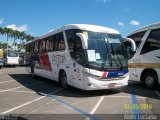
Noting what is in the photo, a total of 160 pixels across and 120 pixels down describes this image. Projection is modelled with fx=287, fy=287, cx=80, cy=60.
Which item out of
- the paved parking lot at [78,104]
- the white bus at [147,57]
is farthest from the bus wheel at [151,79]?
the paved parking lot at [78,104]

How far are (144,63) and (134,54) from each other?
33.2 inches

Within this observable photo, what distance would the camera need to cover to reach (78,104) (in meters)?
10.5

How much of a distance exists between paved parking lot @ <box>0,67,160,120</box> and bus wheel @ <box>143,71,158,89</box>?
0.47m

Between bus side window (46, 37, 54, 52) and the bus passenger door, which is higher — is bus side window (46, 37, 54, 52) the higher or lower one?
the higher one

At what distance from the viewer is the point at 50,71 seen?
1650 centimetres

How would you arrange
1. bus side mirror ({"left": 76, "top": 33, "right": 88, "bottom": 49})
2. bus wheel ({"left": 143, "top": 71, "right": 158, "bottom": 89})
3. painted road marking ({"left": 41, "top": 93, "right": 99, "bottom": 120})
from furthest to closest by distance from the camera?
bus wheel ({"left": 143, "top": 71, "right": 158, "bottom": 89}) < bus side mirror ({"left": 76, "top": 33, "right": 88, "bottom": 49}) < painted road marking ({"left": 41, "top": 93, "right": 99, "bottom": 120})

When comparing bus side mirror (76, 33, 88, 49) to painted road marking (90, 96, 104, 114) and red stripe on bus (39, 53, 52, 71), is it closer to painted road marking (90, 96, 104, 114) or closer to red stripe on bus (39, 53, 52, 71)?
painted road marking (90, 96, 104, 114)

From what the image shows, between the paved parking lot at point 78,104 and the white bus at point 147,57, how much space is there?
2.90 ft

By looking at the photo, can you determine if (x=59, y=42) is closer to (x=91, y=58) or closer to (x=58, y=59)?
(x=58, y=59)

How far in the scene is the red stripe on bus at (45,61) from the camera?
16.8 m

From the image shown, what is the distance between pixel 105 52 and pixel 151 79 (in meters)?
3.11

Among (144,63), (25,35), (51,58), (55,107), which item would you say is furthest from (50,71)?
(25,35)

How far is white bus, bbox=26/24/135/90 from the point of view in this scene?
11.8 metres

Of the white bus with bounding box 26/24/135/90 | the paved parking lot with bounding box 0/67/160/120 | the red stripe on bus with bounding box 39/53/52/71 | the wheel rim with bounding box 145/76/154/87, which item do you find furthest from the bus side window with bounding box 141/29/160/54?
the red stripe on bus with bounding box 39/53/52/71
